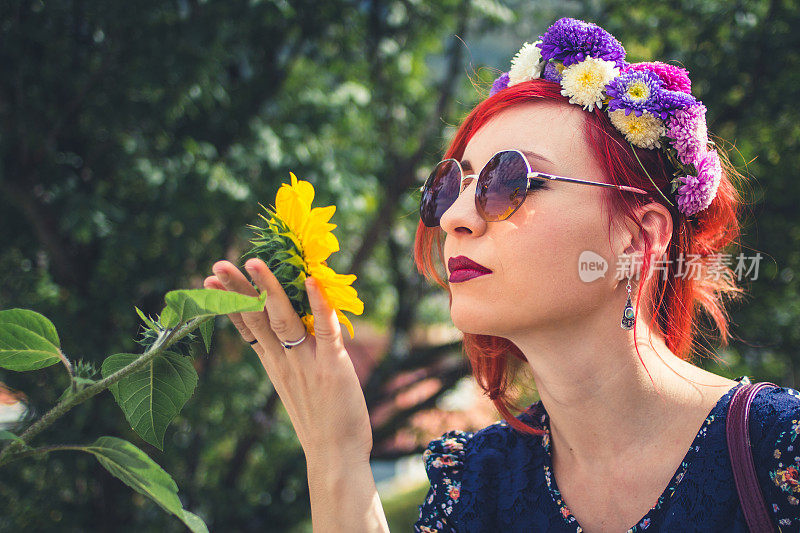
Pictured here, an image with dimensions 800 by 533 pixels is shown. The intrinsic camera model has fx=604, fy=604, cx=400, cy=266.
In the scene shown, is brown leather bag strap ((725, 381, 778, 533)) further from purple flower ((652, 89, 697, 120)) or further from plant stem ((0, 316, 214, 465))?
plant stem ((0, 316, 214, 465))

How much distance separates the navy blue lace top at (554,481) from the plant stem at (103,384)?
39.0 inches

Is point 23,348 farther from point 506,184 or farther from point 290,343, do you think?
point 506,184

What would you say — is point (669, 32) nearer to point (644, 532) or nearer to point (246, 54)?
point (246, 54)

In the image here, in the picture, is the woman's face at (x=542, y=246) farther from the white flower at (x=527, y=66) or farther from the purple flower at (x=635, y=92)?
the white flower at (x=527, y=66)

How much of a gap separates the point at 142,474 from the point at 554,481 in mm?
1093

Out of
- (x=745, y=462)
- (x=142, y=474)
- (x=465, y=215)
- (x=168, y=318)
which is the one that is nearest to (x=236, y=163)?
(x=465, y=215)

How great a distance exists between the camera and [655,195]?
5.06 feet

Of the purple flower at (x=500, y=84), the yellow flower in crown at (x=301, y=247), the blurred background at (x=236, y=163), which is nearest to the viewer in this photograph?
the yellow flower in crown at (x=301, y=247)

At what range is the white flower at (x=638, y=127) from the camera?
150 cm

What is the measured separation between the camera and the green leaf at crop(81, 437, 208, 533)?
0.85 meters

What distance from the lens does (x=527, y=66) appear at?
5.66 feet

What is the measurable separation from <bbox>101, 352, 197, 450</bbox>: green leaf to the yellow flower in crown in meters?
0.24

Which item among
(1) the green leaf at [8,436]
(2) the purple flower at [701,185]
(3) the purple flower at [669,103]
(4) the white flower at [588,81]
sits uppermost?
(4) the white flower at [588,81]
